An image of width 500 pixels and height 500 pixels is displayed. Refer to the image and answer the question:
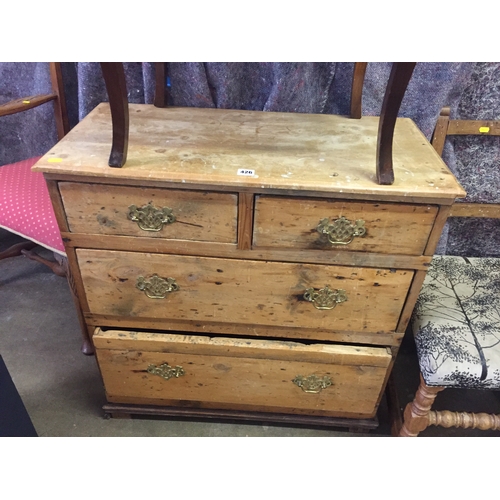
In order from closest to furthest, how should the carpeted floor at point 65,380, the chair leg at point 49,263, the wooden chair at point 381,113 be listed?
the wooden chair at point 381,113
the carpeted floor at point 65,380
the chair leg at point 49,263

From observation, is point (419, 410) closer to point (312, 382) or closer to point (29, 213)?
point (312, 382)

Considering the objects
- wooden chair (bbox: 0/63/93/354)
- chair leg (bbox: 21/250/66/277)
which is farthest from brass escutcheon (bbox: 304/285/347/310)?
chair leg (bbox: 21/250/66/277)

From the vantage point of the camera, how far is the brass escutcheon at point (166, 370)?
121 centimetres

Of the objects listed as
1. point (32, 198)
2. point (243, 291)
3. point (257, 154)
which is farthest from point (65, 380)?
point (257, 154)

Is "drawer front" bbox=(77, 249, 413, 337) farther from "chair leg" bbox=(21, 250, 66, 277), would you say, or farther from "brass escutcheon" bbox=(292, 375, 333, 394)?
"chair leg" bbox=(21, 250, 66, 277)

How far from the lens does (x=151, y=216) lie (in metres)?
0.96

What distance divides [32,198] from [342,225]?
994mm

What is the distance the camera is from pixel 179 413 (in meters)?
1.33

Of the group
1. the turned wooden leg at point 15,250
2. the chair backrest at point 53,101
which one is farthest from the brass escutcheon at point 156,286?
the turned wooden leg at point 15,250

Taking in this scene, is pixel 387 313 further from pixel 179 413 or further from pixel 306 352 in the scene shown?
pixel 179 413

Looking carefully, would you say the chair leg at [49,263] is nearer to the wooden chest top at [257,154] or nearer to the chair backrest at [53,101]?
the chair backrest at [53,101]

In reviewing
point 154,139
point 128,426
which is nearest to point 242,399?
point 128,426

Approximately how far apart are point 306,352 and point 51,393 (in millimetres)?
908
